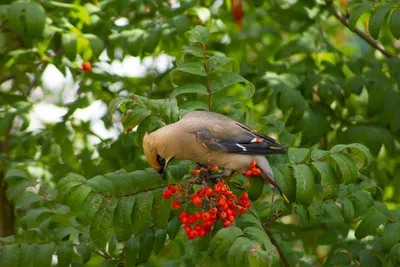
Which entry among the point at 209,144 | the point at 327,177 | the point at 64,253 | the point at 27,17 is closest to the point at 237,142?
the point at 209,144

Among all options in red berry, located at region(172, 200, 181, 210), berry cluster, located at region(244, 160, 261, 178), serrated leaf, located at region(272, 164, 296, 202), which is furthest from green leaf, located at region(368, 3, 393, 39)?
red berry, located at region(172, 200, 181, 210)

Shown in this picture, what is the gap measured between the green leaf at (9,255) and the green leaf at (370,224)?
1.79 m

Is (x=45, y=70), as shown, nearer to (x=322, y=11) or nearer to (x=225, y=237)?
(x=322, y=11)

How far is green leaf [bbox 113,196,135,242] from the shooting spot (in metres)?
3.23

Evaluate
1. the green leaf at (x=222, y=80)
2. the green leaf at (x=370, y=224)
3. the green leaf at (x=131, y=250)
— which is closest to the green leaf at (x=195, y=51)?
the green leaf at (x=222, y=80)

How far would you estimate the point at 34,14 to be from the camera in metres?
4.10

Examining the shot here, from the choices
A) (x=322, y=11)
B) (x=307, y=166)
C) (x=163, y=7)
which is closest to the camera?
(x=307, y=166)

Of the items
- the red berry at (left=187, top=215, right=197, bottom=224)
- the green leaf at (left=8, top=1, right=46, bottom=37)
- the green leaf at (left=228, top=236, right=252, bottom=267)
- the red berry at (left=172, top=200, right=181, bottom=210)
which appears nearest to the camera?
the green leaf at (left=228, top=236, right=252, bottom=267)

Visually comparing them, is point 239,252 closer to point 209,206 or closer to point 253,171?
point 209,206

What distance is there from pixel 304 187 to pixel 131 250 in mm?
1004

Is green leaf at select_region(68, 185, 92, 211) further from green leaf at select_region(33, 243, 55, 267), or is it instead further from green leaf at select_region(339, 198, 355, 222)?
green leaf at select_region(339, 198, 355, 222)

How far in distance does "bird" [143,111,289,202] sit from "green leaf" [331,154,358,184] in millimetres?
337

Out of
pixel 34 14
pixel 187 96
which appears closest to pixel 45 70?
pixel 34 14

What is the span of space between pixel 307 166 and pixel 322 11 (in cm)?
212
